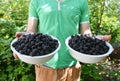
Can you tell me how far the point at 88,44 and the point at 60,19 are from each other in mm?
275

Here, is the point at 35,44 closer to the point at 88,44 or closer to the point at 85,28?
the point at 88,44

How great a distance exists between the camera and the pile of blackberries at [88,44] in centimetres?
202

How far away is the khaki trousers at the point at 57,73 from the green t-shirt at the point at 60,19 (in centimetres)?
4

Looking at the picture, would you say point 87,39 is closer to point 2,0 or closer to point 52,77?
point 52,77

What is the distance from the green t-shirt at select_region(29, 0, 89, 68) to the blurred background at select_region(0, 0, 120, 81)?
1019mm

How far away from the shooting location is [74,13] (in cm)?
219

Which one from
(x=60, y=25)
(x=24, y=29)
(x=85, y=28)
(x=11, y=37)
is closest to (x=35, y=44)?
(x=60, y=25)

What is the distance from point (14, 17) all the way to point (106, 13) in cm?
114

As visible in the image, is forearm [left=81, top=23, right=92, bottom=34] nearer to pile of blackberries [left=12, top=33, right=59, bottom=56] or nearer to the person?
the person

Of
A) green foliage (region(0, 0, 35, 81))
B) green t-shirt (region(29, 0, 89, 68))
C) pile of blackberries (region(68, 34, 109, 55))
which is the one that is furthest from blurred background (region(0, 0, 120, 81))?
pile of blackberries (region(68, 34, 109, 55))

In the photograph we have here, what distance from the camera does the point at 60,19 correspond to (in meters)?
2.17

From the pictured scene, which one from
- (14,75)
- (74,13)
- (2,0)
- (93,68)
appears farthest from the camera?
(2,0)

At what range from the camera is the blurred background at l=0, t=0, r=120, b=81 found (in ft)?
10.7

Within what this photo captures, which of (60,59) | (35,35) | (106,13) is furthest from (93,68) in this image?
(35,35)
